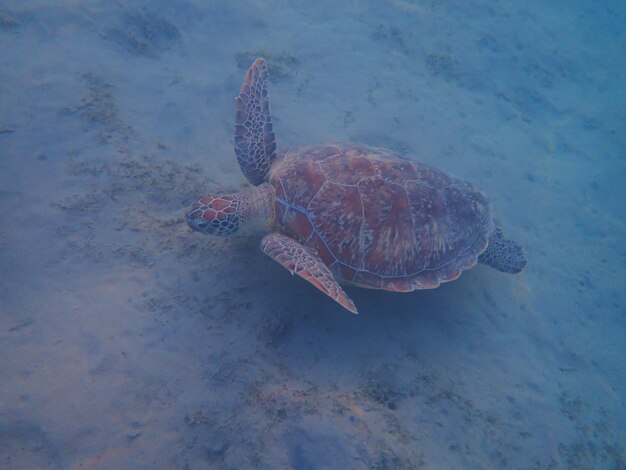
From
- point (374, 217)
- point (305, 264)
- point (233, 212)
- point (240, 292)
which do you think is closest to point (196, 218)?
point (233, 212)

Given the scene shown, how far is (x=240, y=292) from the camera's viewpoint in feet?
11.6

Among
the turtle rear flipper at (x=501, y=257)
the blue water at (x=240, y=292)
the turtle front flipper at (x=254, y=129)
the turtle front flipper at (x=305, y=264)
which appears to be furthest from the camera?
the turtle rear flipper at (x=501, y=257)

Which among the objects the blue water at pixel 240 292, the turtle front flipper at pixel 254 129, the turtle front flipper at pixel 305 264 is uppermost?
the turtle front flipper at pixel 254 129

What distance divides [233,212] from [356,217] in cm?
126

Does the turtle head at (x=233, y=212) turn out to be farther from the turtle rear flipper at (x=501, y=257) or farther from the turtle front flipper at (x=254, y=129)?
the turtle rear flipper at (x=501, y=257)

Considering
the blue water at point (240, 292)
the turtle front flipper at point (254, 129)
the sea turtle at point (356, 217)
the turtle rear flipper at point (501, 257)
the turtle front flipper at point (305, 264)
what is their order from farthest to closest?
1. the turtle rear flipper at point (501, 257)
2. the turtle front flipper at point (254, 129)
3. the sea turtle at point (356, 217)
4. the turtle front flipper at point (305, 264)
5. the blue water at point (240, 292)

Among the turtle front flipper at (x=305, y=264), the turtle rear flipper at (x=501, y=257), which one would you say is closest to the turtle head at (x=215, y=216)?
the turtle front flipper at (x=305, y=264)

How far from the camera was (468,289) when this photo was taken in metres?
4.40

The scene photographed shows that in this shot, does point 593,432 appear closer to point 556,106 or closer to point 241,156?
point 241,156

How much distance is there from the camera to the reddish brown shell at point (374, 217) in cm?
347

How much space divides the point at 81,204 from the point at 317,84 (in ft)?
15.0

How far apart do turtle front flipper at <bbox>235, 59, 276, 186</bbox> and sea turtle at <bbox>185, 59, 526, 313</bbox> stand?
0.9 inches

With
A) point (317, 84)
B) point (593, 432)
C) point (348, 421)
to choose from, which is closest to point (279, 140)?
point (317, 84)

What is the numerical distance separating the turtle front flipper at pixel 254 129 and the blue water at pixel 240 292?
60cm
